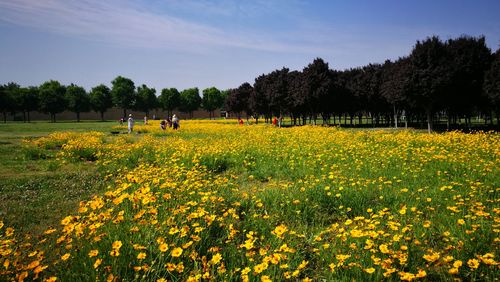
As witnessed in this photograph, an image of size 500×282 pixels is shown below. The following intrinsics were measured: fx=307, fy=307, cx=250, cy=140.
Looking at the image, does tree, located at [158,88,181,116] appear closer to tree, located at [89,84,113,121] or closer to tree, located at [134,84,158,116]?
tree, located at [134,84,158,116]

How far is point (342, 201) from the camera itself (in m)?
6.23

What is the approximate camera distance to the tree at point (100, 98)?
8838 cm

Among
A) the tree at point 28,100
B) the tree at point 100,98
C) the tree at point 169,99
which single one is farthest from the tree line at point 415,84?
the tree at point 28,100

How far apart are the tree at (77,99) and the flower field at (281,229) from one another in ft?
281

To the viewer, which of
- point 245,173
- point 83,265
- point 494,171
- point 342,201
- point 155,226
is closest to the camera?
point 83,265

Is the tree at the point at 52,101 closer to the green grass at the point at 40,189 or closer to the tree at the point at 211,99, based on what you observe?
the tree at the point at 211,99

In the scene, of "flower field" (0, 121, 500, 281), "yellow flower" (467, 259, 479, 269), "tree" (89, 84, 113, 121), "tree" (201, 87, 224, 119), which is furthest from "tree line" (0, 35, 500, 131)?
"yellow flower" (467, 259, 479, 269)

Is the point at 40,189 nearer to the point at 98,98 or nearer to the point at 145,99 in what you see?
the point at 98,98

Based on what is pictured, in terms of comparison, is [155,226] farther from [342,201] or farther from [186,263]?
[342,201]

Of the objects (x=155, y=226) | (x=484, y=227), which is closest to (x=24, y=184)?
(x=155, y=226)

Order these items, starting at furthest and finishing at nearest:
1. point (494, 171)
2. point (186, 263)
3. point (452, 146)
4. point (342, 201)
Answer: point (452, 146), point (494, 171), point (342, 201), point (186, 263)

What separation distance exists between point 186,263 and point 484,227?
13.8 feet

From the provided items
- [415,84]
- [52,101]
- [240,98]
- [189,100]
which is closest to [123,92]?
[52,101]

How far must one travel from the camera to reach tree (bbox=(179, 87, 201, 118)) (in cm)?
10494
